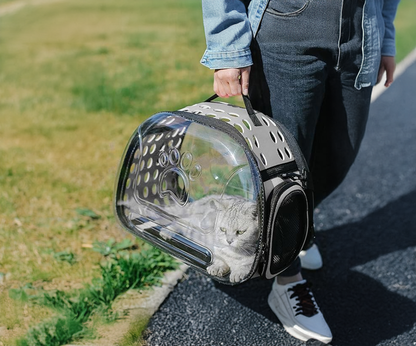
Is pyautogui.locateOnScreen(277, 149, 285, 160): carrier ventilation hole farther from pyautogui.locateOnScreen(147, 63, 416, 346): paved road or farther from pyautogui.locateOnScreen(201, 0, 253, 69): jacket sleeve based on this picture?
pyautogui.locateOnScreen(147, 63, 416, 346): paved road

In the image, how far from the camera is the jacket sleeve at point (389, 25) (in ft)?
7.95

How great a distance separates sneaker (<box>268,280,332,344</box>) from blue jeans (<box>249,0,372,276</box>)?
0.61 m

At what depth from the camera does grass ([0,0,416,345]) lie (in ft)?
9.22

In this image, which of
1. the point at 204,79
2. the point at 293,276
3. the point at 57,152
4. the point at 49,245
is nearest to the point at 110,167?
the point at 57,152

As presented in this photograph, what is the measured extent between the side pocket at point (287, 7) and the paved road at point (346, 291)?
4.51ft

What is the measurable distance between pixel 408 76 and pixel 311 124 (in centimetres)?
603

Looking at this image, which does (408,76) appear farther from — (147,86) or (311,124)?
(311,124)

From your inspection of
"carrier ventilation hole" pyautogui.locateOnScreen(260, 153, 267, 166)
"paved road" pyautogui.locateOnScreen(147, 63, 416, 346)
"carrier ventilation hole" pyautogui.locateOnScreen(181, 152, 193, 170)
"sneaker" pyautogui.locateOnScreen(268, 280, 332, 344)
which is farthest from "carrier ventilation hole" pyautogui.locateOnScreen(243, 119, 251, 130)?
"paved road" pyautogui.locateOnScreen(147, 63, 416, 346)

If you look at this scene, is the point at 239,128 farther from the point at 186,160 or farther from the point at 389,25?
the point at 389,25

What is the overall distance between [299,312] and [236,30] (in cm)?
127

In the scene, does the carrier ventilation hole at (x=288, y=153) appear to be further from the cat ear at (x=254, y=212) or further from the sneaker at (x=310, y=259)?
the sneaker at (x=310, y=259)

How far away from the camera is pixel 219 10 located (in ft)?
6.68

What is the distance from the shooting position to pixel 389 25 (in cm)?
248

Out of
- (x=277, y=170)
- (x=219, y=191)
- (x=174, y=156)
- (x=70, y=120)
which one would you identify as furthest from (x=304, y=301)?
(x=70, y=120)
